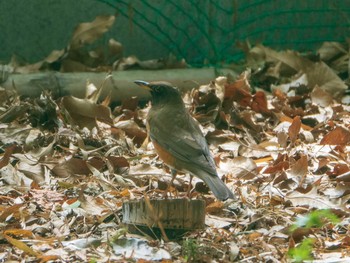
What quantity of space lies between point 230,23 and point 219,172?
10.3 ft

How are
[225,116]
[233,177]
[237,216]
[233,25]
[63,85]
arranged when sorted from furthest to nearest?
[233,25]
[63,85]
[225,116]
[233,177]
[237,216]

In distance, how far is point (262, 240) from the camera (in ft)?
15.0

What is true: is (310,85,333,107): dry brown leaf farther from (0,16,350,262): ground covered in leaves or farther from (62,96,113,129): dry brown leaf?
(62,96,113,129): dry brown leaf

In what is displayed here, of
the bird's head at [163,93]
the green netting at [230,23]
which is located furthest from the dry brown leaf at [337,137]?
the green netting at [230,23]

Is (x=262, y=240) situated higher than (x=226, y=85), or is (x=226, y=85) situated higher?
(x=226, y=85)

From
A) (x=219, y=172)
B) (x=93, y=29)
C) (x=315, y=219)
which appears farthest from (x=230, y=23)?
(x=315, y=219)

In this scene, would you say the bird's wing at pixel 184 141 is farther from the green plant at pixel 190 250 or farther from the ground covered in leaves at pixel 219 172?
→ the green plant at pixel 190 250

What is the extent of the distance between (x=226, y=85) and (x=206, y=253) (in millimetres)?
2998

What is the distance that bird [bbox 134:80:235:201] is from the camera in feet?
16.6

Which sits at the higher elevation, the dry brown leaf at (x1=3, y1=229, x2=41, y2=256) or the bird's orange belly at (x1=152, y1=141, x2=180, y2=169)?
the bird's orange belly at (x1=152, y1=141, x2=180, y2=169)

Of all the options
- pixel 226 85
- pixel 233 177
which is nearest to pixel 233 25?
pixel 226 85

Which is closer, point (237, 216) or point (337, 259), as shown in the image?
point (337, 259)

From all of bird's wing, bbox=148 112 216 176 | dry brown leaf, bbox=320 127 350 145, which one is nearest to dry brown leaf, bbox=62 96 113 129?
bird's wing, bbox=148 112 216 176

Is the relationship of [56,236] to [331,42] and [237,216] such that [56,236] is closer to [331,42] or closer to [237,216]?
[237,216]
